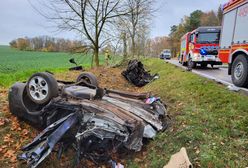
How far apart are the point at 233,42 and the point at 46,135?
269 inches

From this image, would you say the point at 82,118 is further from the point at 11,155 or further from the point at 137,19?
the point at 137,19

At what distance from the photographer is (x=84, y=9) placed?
545 inches

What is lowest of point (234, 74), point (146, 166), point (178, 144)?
Answer: point (146, 166)

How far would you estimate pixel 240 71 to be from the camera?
22.6 ft

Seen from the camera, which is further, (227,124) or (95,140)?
(227,124)

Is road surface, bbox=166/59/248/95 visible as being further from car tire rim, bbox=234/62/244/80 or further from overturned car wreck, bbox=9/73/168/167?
overturned car wreck, bbox=9/73/168/167

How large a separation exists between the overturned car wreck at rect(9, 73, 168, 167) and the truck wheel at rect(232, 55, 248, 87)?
132 inches

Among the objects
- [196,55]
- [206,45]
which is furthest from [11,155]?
[206,45]

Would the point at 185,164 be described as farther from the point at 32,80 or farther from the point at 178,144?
the point at 32,80

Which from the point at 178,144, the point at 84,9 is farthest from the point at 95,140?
the point at 84,9

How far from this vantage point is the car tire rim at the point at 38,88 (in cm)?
452

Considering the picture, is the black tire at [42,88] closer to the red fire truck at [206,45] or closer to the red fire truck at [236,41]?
the red fire truck at [236,41]

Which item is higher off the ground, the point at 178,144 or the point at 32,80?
the point at 32,80

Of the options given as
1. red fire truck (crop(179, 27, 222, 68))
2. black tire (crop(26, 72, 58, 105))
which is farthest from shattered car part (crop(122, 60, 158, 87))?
black tire (crop(26, 72, 58, 105))
